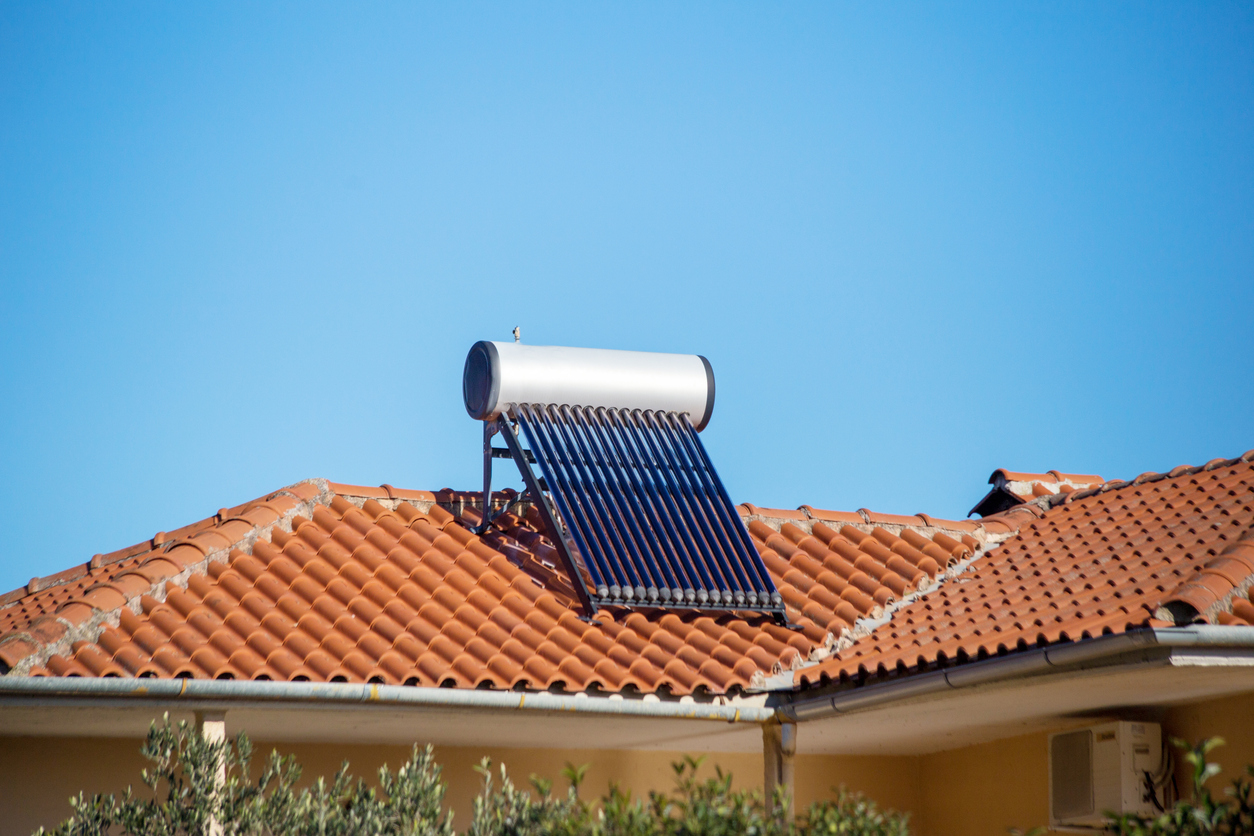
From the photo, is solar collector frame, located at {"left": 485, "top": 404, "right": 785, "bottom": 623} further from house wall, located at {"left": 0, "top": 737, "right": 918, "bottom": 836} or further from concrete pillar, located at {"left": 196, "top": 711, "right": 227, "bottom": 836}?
concrete pillar, located at {"left": 196, "top": 711, "right": 227, "bottom": 836}

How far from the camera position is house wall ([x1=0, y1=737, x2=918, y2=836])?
806cm

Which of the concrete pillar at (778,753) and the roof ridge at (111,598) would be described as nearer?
the roof ridge at (111,598)

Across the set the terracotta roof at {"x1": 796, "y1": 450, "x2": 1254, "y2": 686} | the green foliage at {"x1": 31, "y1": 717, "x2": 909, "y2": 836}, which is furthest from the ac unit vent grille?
the green foliage at {"x1": 31, "y1": 717, "x2": 909, "y2": 836}

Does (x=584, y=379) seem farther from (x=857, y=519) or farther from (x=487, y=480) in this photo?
(x=857, y=519)

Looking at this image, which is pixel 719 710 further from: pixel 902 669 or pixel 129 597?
pixel 129 597

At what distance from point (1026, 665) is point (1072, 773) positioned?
181 centimetres

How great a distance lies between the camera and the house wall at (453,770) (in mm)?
8062

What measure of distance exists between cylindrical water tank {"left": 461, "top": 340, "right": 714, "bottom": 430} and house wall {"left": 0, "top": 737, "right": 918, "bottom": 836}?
2.38m

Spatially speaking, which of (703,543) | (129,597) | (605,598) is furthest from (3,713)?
(703,543)

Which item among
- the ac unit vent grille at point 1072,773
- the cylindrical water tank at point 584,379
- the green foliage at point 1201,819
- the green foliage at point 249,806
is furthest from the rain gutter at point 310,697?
the green foliage at point 1201,819

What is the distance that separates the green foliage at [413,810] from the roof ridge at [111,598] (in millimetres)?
832

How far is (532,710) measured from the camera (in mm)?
7289

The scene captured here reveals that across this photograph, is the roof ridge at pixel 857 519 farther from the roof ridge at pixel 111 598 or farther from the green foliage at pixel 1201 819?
the green foliage at pixel 1201 819

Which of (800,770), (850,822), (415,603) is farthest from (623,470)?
(850,822)
